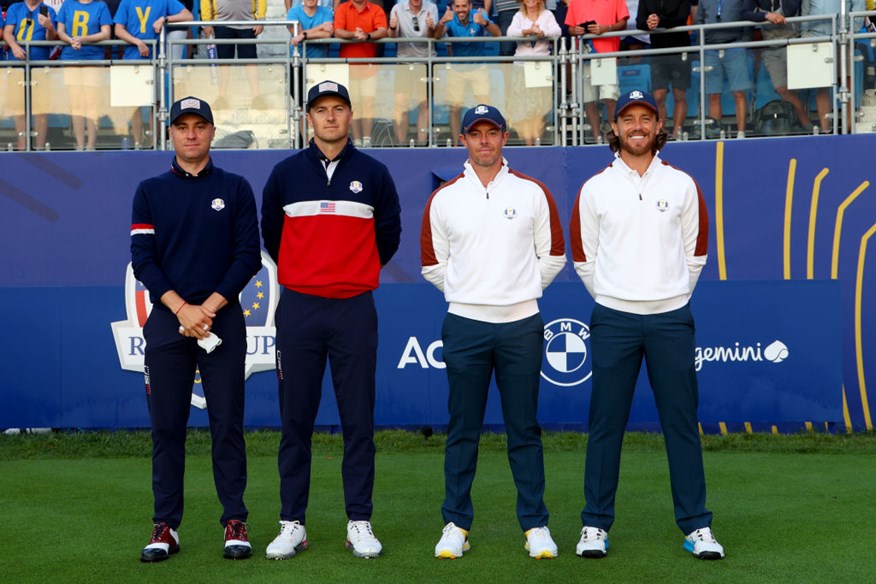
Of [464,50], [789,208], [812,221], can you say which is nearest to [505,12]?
[464,50]

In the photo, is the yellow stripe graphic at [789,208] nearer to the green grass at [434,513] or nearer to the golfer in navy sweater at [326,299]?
the green grass at [434,513]

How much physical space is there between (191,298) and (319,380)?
2.37ft

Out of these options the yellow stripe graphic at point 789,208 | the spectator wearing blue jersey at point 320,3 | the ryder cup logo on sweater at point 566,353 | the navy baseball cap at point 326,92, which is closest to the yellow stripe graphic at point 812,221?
the yellow stripe graphic at point 789,208

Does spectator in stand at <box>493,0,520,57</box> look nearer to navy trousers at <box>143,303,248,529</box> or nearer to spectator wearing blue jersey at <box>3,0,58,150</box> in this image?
spectator wearing blue jersey at <box>3,0,58,150</box>

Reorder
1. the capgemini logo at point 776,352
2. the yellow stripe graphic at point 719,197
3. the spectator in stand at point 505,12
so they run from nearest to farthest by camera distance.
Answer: the capgemini logo at point 776,352
the yellow stripe graphic at point 719,197
the spectator in stand at point 505,12

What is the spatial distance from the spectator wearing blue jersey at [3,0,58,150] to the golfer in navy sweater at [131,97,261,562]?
6.53 meters

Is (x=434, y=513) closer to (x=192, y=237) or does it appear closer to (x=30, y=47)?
(x=192, y=237)

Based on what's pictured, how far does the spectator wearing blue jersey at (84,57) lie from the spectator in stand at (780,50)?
6353 mm

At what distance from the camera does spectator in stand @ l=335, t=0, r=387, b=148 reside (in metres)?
11.3

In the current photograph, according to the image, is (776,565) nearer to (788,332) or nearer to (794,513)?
(794,513)

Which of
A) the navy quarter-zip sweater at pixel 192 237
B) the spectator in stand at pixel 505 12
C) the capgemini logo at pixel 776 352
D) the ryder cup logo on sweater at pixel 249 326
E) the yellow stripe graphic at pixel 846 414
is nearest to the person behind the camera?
the navy quarter-zip sweater at pixel 192 237

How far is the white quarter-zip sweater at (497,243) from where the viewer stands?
215 inches

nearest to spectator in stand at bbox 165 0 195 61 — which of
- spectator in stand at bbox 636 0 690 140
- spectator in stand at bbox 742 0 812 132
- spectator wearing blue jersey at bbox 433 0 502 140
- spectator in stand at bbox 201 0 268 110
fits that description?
Result: spectator in stand at bbox 201 0 268 110

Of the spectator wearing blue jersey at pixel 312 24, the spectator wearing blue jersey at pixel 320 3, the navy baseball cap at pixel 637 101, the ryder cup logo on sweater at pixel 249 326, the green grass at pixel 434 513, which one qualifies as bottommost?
the green grass at pixel 434 513
